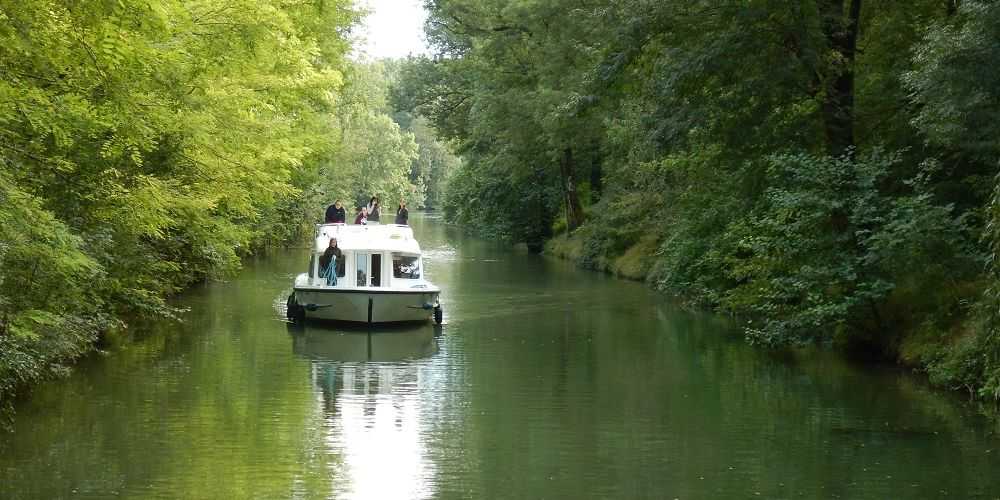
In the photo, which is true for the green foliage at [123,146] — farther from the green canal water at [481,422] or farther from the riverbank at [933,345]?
the riverbank at [933,345]

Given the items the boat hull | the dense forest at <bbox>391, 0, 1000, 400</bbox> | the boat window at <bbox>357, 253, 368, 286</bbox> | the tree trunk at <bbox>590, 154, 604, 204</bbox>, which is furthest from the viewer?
the tree trunk at <bbox>590, 154, 604, 204</bbox>

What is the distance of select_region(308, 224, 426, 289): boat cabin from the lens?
26.0 meters

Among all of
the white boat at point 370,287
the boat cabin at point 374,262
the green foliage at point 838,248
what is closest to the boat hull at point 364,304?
the white boat at point 370,287

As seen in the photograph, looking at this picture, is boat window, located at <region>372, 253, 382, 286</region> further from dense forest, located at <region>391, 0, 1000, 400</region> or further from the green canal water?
dense forest, located at <region>391, 0, 1000, 400</region>

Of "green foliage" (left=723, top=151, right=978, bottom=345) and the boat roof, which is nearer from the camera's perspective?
"green foliage" (left=723, top=151, right=978, bottom=345)

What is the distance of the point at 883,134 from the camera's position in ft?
75.7

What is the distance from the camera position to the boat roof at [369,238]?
85.5 feet

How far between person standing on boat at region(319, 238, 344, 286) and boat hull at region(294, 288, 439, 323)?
1.41ft

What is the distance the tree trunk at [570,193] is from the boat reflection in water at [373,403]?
25484 millimetres

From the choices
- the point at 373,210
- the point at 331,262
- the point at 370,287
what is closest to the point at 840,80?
the point at 370,287

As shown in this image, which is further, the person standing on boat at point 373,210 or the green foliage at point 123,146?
the person standing on boat at point 373,210

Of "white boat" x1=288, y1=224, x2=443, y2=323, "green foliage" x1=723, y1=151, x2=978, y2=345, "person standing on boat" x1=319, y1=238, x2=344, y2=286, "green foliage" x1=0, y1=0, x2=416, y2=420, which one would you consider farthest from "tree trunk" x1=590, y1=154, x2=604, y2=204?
"green foliage" x1=723, y1=151, x2=978, y2=345

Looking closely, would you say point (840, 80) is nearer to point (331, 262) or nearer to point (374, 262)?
point (374, 262)

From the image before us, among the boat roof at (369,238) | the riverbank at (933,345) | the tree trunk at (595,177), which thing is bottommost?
the riverbank at (933,345)
